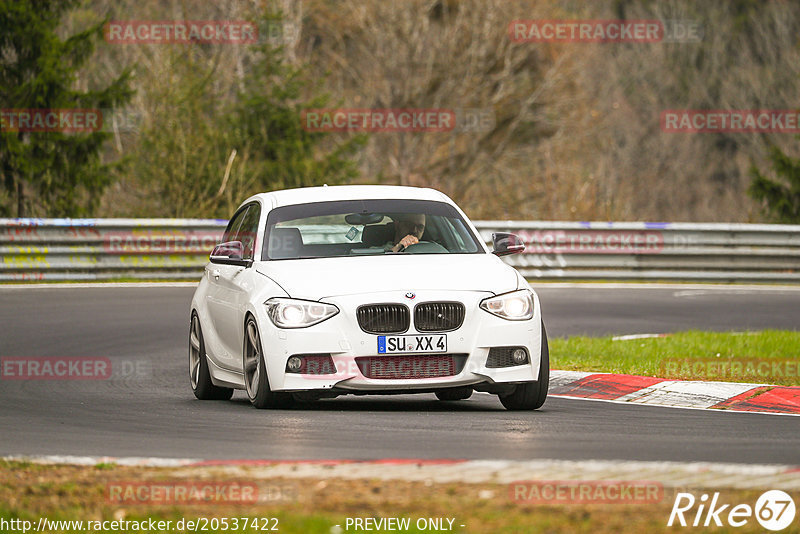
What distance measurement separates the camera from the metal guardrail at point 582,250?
24375mm

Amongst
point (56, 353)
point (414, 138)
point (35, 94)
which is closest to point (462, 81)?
point (414, 138)

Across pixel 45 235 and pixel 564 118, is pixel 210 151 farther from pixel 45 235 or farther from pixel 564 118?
pixel 564 118

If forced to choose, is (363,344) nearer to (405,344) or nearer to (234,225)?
(405,344)

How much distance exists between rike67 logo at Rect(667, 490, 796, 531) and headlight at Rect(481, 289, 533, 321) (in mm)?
3902

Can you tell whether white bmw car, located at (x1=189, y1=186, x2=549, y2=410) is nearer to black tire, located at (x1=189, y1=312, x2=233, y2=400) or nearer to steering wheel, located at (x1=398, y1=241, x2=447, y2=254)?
steering wheel, located at (x1=398, y1=241, x2=447, y2=254)

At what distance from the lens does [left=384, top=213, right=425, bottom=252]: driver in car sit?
11.2m

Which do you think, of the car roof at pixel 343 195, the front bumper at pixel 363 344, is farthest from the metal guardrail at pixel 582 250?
the front bumper at pixel 363 344

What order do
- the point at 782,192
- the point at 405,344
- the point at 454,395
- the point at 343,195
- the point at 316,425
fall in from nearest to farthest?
the point at 316,425, the point at 405,344, the point at 454,395, the point at 343,195, the point at 782,192

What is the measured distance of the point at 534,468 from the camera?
7.06m

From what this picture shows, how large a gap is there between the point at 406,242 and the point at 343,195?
0.78 metres

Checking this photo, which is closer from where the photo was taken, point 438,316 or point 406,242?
point 438,316

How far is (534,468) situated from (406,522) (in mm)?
1349

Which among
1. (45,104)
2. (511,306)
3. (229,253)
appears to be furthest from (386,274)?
(45,104)

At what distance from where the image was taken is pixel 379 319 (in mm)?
10000
